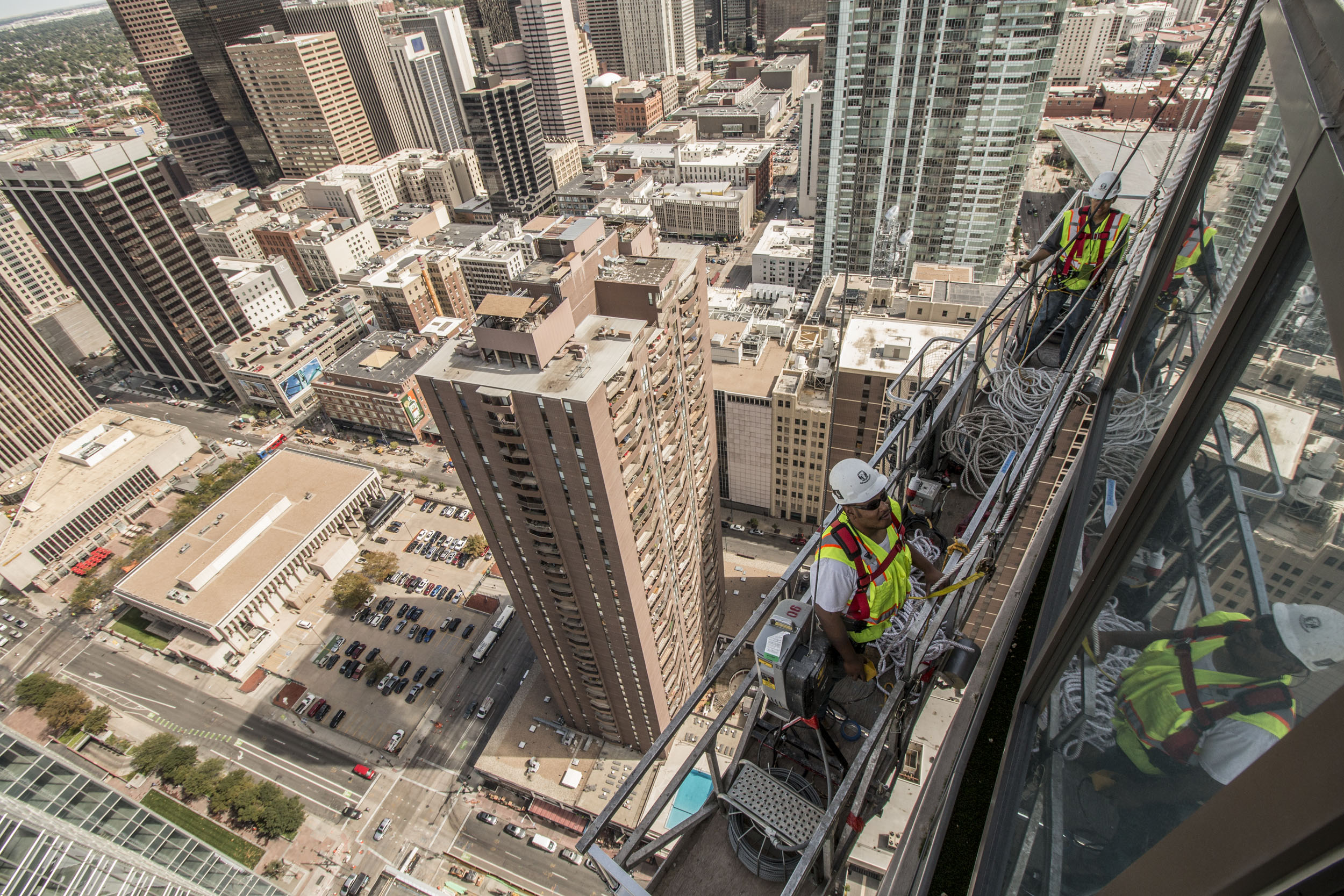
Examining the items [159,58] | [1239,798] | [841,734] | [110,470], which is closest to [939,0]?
[841,734]

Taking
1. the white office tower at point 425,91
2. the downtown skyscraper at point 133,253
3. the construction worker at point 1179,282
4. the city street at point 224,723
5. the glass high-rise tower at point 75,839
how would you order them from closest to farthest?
the construction worker at point 1179,282 < the glass high-rise tower at point 75,839 < the city street at point 224,723 < the downtown skyscraper at point 133,253 < the white office tower at point 425,91

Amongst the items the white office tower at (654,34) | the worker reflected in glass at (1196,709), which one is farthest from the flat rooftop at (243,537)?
the white office tower at (654,34)

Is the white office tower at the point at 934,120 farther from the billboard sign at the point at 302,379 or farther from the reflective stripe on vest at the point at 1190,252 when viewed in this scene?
the billboard sign at the point at 302,379

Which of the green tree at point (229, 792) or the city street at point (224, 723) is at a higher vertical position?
the green tree at point (229, 792)

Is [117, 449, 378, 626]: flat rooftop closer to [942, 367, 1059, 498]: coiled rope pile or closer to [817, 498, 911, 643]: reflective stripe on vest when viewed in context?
[942, 367, 1059, 498]: coiled rope pile

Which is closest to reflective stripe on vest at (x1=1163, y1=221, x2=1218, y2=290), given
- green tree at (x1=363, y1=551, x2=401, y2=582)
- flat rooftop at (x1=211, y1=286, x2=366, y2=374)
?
green tree at (x1=363, y1=551, x2=401, y2=582)

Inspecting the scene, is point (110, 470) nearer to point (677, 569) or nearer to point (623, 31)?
point (677, 569)

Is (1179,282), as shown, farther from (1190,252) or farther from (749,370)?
(749,370)
